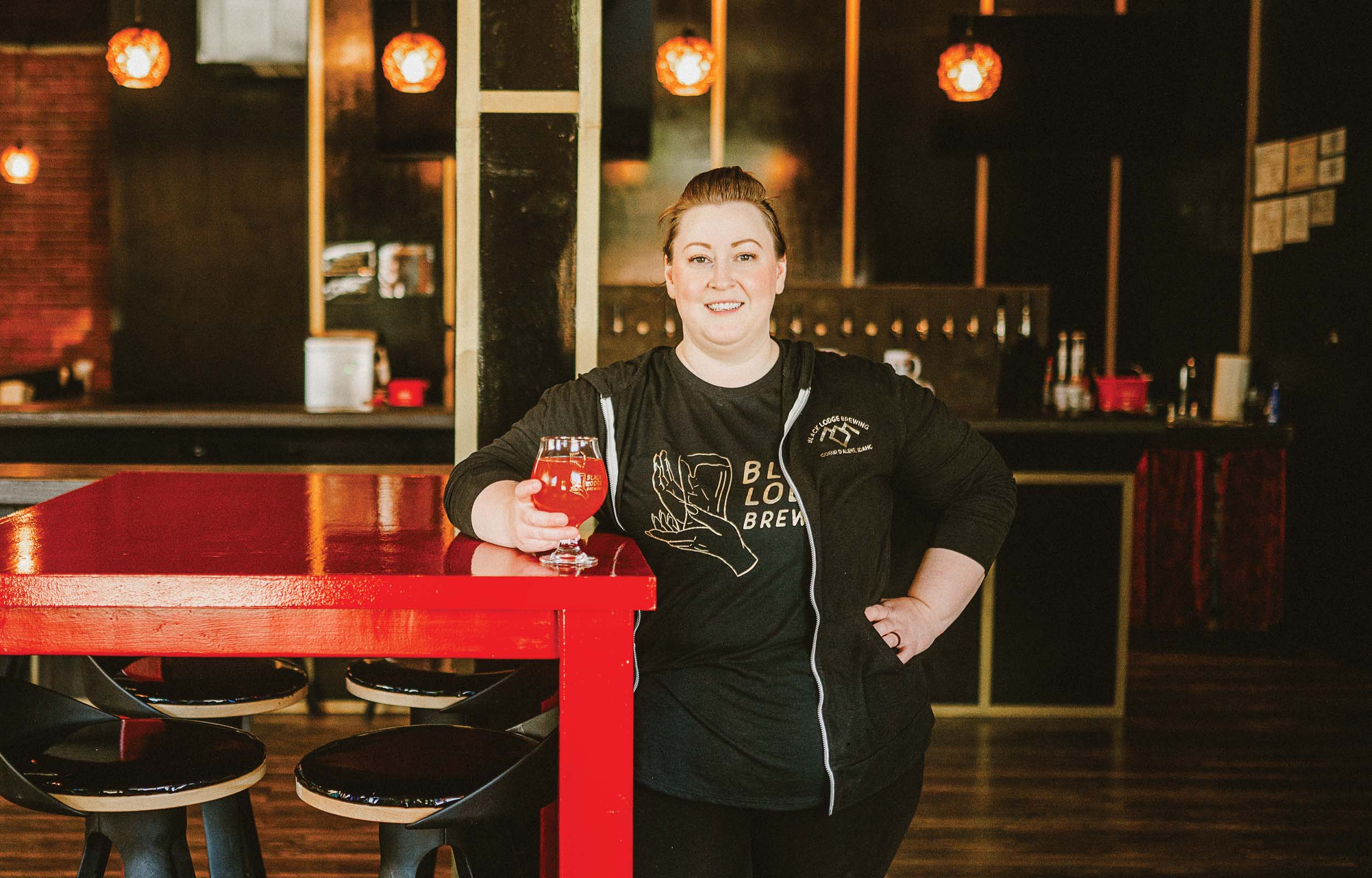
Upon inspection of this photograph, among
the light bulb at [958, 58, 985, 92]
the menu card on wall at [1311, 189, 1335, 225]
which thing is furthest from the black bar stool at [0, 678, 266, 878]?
the menu card on wall at [1311, 189, 1335, 225]

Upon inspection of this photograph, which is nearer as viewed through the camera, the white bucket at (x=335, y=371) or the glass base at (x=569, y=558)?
the glass base at (x=569, y=558)

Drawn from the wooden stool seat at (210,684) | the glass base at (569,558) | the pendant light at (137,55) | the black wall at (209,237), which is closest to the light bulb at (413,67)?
the pendant light at (137,55)

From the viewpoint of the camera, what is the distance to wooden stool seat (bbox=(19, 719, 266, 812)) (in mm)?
1503

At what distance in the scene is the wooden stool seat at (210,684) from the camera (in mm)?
1892

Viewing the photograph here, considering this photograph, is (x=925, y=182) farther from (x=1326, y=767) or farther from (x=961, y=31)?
(x=1326, y=767)

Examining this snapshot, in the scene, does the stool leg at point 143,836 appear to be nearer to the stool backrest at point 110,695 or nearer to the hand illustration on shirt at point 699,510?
the stool backrest at point 110,695

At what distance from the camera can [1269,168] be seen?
5.60 meters

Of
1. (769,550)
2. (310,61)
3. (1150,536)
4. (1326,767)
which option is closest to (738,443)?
(769,550)

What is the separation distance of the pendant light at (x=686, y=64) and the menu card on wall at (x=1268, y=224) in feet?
8.95

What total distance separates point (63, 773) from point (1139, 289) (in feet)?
18.8

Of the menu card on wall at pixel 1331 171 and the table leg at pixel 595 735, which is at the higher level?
the menu card on wall at pixel 1331 171

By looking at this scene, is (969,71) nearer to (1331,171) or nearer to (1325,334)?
(1331,171)

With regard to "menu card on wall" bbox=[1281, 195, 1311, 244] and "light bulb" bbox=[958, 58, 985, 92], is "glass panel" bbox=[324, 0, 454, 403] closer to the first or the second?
"light bulb" bbox=[958, 58, 985, 92]

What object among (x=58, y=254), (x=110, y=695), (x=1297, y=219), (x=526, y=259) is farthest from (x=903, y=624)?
(x=58, y=254)
